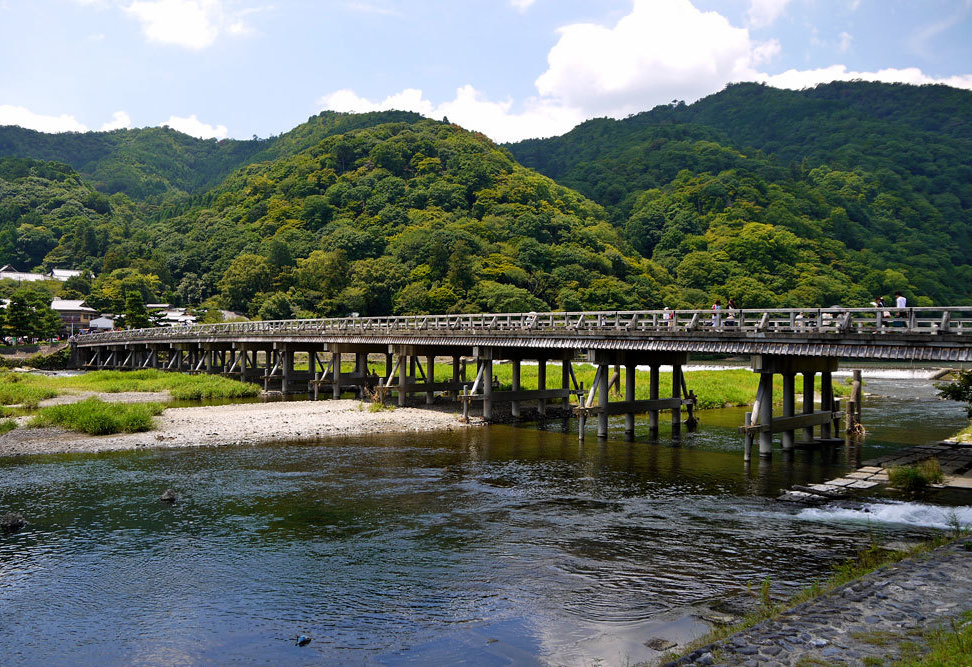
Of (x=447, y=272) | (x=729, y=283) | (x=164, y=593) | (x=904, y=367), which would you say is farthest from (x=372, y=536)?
(x=729, y=283)

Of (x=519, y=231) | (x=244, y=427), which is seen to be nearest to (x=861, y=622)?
(x=244, y=427)

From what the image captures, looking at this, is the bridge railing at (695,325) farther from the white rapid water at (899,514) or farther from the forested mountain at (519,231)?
the forested mountain at (519,231)

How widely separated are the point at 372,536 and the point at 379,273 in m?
88.0

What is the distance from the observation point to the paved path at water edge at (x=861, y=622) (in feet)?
31.7

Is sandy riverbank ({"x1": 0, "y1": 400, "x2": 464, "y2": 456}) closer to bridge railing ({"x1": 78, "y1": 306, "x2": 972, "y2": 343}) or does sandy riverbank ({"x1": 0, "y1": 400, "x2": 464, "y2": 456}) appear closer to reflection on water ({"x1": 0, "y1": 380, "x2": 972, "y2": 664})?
reflection on water ({"x1": 0, "y1": 380, "x2": 972, "y2": 664})

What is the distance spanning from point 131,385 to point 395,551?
1659 inches

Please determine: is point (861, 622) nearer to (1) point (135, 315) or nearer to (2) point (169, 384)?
(2) point (169, 384)

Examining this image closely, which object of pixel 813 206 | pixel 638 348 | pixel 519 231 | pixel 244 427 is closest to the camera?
pixel 638 348

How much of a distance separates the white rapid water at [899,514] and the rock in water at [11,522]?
20067mm

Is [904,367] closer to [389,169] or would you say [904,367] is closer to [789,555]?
[789,555]

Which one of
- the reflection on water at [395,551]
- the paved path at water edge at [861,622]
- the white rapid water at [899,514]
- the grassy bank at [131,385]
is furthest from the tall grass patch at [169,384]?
the paved path at water edge at [861,622]

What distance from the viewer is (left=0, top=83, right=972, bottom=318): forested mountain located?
340ft

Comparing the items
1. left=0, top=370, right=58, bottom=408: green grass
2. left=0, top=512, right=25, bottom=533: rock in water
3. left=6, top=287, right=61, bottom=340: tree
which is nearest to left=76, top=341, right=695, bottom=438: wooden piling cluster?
left=0, top=370, right=58, bottom=408: green grass

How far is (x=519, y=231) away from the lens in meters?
115
